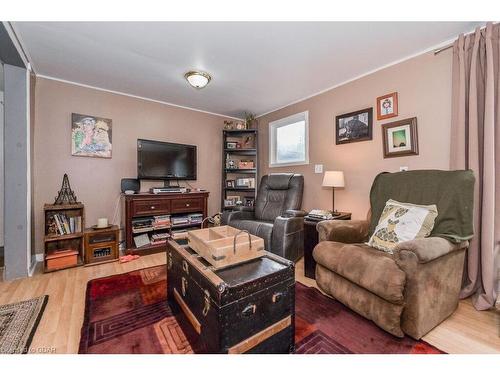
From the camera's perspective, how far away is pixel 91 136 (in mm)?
2809

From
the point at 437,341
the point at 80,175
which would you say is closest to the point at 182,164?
the point at 80,175

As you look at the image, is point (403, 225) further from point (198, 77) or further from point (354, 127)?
point (198, 77)

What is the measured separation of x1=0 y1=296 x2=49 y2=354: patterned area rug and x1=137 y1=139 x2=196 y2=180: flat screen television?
65.7 inches

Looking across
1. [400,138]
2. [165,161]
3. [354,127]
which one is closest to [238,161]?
[165,161]

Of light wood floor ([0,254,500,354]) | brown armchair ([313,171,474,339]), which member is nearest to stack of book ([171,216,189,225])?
light wood floor ([0,254,500,354])

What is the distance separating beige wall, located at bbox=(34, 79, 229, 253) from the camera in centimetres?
256

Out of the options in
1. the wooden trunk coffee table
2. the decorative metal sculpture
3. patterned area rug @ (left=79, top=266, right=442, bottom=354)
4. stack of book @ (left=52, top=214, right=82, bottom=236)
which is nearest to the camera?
the wooden trunk coffee table

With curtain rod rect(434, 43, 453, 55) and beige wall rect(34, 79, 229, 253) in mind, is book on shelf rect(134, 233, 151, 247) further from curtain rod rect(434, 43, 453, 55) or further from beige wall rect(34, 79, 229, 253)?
curtain rod rect(434, 43, 453, 55)

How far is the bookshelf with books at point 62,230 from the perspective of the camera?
7.59 feet

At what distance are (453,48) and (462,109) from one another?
54 centimetres

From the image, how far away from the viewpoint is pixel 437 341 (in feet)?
4.22

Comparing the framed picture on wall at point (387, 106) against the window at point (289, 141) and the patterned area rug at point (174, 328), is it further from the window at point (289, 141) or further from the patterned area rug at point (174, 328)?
the patterned area rug at point (174, 328)

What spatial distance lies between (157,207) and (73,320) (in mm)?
1558
